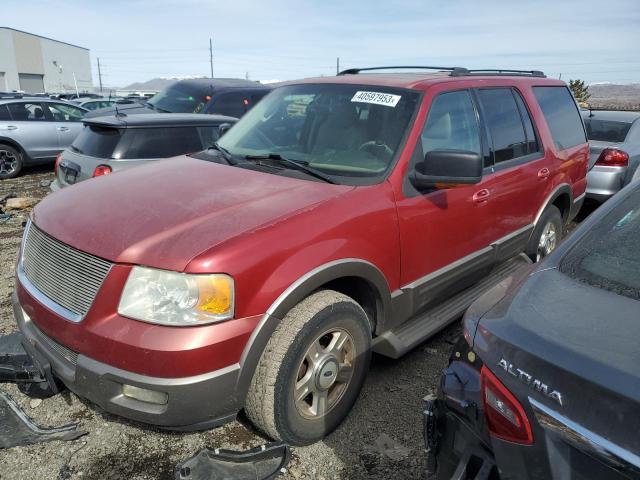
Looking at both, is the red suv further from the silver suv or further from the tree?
the tree

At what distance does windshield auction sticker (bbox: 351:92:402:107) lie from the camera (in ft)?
10.5

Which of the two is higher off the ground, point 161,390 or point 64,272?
point 64,272

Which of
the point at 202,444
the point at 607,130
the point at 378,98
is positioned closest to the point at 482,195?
the point at 378,98

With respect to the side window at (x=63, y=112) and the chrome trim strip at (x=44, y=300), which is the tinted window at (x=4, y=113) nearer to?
the side window at (x=63, y=112)

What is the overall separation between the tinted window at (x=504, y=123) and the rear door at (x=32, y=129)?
31.4 feet

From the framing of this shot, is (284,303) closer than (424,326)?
Yes

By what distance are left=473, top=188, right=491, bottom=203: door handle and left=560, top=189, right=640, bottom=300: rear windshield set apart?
1.27 m

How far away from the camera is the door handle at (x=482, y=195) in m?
3.43

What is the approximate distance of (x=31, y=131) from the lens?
10.2 m

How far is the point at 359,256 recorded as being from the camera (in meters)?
2.62

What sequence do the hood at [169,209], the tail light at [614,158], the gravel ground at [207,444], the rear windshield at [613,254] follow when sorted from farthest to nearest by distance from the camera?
the tail light at [614,158] < the gravel ground at [207,444] < the hood at [169,209] < the rear windshield at [613,254]

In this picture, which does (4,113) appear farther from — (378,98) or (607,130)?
(607,130)

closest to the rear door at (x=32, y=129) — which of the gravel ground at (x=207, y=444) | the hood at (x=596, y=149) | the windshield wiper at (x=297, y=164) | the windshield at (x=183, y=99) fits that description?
the windshield at (x=183, y=99)

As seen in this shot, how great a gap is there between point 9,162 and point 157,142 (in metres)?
6.02
